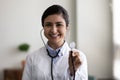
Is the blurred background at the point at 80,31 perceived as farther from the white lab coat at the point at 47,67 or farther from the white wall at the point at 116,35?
the white lab coat at the point at 47,67

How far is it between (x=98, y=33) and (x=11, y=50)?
4.13 feet

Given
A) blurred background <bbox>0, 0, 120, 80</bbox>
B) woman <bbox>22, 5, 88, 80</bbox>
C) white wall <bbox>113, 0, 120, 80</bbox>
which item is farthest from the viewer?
blurred background <bbox>0, 0, 120, 80</bbox>

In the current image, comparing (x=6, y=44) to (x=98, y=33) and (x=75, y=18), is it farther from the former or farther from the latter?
(x=98, y=33)

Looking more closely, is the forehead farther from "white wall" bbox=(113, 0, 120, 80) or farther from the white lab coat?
"white wall" bbox=(113, 0, 120, 80)

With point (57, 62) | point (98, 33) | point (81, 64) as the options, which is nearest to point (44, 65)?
point (57, 62)

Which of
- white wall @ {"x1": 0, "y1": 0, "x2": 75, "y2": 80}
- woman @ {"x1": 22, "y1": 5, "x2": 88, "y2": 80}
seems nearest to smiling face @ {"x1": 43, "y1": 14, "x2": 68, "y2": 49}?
woman @ {"x1": 22, "y1": 5, "x2": 88, "y2": 80}

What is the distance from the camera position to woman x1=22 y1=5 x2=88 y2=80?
107 cm

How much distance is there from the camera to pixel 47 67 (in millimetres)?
1117

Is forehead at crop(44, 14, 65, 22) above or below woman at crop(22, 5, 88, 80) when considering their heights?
above

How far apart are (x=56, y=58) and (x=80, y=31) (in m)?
2.10

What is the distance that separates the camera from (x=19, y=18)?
3.34 m

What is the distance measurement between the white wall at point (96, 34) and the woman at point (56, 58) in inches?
81.8

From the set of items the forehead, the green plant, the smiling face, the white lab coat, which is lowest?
the green plant

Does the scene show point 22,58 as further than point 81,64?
Yes
